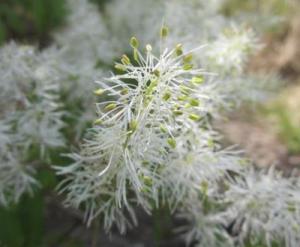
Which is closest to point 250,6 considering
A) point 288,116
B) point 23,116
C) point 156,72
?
point 288,116

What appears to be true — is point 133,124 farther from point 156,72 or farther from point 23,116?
point 23,116

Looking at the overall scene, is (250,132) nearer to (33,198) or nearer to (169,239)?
(169,239)

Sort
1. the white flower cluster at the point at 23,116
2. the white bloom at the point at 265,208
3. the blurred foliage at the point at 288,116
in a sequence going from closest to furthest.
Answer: the white bloom at the point at 265,208
the white flower cluster at the point at 23,116
the blurred foliage at the point at 288,116

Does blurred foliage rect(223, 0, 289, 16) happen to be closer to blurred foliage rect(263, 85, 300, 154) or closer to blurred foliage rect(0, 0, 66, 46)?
blurred foliage rect(263, 85, 300, 154)

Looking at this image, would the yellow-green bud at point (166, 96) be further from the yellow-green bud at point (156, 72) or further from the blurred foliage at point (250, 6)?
the blurred foliage at point (250, 6)

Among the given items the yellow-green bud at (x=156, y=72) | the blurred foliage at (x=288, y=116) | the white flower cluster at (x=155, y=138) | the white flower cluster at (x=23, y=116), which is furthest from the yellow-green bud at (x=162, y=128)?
the blurred foliage at (x=288, y=116)

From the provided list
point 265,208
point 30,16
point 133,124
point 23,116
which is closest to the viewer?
point 133,124

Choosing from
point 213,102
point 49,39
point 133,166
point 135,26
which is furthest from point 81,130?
point 49,39

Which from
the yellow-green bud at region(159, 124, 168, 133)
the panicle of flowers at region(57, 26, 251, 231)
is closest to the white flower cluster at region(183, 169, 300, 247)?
the panicle of flowers at region(57, 26, 251, 231)
